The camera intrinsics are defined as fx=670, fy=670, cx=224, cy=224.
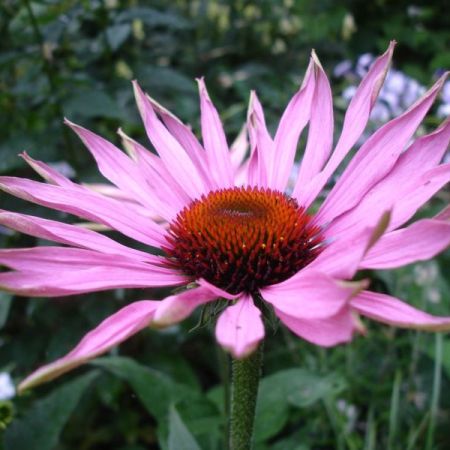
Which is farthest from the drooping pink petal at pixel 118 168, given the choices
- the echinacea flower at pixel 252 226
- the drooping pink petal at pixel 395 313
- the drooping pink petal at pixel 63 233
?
the drooping pink petal at pixel 395 313

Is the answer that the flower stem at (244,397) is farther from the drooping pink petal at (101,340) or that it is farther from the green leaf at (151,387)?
the green leaf at (151,387)

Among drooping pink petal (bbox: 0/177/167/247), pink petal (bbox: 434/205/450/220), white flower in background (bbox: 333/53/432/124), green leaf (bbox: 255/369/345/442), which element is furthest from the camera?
white flower in background (bbox: 333/53/432/124)

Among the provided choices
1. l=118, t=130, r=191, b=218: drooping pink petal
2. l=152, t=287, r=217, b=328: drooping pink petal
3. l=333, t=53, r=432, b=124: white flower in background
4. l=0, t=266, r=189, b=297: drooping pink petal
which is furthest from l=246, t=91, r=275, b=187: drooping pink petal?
l=333, t=53, r=432, b=124: white flower in background

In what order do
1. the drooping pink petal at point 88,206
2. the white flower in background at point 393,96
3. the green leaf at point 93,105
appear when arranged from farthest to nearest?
the white flower in background at point 393,96 < the green leaf at point 93,105 < the drooping pink petal at point 88,206

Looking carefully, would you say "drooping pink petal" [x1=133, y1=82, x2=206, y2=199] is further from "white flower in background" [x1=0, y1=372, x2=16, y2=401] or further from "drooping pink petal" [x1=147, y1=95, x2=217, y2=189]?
"white flower in background" [x1=0, y1=372, x2=16, y2=401]

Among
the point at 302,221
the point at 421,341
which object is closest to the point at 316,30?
the point at 421,341

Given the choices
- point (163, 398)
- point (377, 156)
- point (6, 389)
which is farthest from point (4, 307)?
point (377, 156)

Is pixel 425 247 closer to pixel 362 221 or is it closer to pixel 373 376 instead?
pixel 362 221
